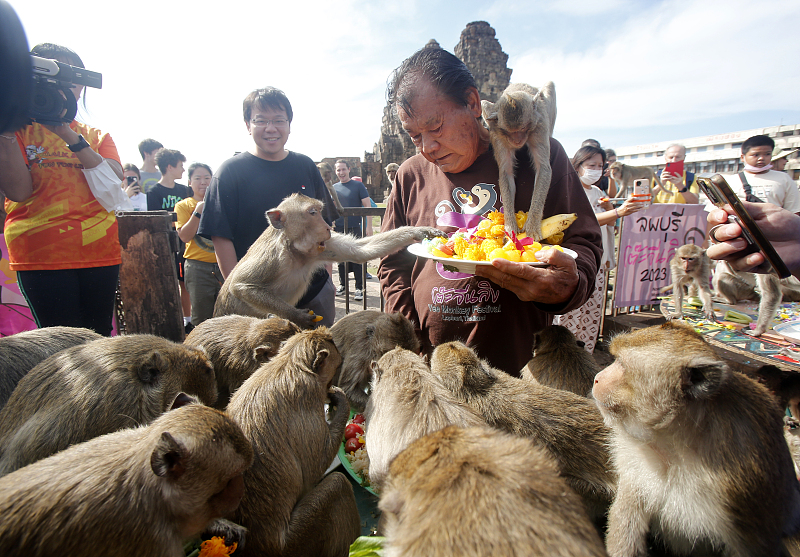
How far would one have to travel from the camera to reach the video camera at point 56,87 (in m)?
2.12

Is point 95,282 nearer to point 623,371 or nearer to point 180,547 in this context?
point 180,547

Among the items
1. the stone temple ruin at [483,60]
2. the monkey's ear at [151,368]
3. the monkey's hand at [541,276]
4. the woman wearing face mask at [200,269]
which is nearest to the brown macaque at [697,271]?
the monkey's hand at [541,276]

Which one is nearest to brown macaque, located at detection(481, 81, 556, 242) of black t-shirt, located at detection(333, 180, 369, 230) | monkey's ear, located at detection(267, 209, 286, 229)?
monkey's ear, located at detection(267, 209, 286, 229)

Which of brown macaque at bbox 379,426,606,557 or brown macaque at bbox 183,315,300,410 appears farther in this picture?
brown macaque at bbox 183,315,300,410

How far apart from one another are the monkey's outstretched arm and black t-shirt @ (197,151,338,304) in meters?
0.43

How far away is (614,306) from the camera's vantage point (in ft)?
23.9

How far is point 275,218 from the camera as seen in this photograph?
3533mm

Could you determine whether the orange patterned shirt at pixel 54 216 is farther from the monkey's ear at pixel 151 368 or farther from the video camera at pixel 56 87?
the monkey's ear at pixel 151 368

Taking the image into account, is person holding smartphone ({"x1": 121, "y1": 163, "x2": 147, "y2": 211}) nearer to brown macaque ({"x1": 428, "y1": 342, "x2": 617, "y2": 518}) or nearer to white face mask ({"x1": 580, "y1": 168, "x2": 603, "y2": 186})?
brown macaque ({"x1": 428, "y1": 342, "x2": 617, "y2": 518})

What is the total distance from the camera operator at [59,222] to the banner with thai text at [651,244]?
758 cm

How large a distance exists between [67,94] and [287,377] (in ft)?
7.55

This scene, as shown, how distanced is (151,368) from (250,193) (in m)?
2.40

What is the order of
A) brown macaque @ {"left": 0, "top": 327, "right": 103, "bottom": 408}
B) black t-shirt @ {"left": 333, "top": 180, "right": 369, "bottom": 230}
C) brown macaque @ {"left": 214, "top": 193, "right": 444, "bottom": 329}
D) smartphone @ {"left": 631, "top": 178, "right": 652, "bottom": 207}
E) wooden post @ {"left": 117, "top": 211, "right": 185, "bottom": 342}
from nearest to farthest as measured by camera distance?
brown macaque @ {"left": 0, "top": 327, "right": 103, "bottom": 408} → wooden post @ {"left": 117, "top": 211, "right": 185, "bottom": 342} → brown macaque @ {"left": 214, "top": 193, "right": 444, "bottom": 329} → smartphone @ {"left": 631, "top": 178, "right": 652, "bottom": 207} → black t-shirt @ {"left": 333, "top": 180, "right": 369, "bottom": 230}

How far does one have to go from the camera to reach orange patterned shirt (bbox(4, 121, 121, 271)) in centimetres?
283
